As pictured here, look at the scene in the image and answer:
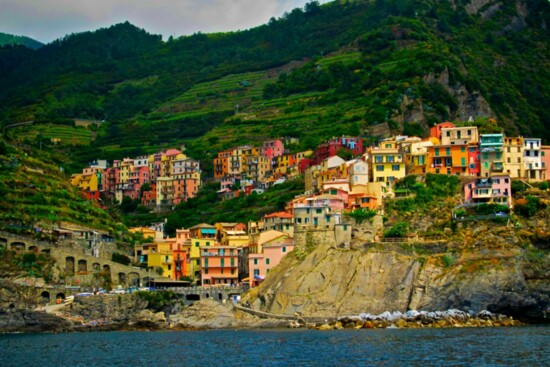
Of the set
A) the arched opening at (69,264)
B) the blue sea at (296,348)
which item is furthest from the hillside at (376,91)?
the blue sea at (296,348)

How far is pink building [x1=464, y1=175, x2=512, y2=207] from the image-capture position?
93.5 m

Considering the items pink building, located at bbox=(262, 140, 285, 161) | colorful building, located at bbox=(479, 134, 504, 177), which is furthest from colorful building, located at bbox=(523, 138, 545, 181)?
pink building, located at bbox=(262, 140, 285, 161)

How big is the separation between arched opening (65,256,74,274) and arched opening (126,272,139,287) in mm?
5841

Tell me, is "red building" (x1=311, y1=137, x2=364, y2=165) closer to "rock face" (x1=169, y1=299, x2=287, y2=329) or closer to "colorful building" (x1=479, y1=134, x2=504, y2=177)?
"colorful building" (x1=479, y1=134, x2=504, y2=177)

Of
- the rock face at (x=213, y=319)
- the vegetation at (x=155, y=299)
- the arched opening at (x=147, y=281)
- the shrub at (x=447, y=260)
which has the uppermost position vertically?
the shrub at (x=447, y=260)

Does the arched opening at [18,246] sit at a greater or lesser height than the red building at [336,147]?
lesser

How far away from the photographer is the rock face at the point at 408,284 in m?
82.1

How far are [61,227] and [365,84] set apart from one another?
202 ft

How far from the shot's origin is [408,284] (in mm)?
84688

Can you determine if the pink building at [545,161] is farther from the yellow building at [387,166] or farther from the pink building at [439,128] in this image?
the yellow building at [387,166]

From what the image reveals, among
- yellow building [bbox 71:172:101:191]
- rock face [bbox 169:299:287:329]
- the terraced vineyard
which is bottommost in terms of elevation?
rock face [bbox 169:299:287:329]

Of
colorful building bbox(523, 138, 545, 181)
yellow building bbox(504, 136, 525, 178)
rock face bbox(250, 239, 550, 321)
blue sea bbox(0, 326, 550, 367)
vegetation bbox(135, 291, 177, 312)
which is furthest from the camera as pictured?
colorful building bbox(523, 138, 545, 181)

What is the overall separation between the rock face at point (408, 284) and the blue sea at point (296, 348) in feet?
14.5

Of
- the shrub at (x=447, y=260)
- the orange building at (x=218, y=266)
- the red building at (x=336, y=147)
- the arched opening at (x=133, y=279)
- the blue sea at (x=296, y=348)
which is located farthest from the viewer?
the red building at (x=336, y=147)
